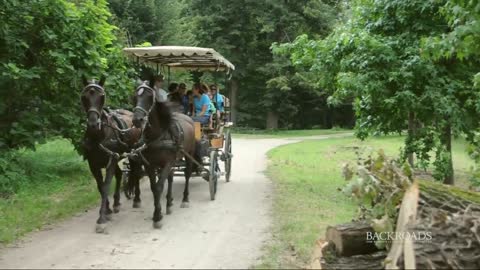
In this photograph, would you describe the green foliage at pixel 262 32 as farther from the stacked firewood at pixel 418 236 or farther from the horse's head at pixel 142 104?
the stacked firewood at pixel 418 236

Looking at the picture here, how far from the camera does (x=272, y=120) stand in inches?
1711

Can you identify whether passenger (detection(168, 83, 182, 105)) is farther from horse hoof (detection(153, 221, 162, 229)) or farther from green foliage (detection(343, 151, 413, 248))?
green foliage (detection(343, 151, 413, 248))

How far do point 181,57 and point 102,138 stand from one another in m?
4.32

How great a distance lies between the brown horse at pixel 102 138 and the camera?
8258 millimetres

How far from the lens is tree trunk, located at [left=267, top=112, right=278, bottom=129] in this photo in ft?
142

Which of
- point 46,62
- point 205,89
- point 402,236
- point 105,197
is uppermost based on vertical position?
point 46,62

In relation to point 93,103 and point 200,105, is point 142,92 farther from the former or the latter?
point 200,105

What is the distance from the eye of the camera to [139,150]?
8.99m

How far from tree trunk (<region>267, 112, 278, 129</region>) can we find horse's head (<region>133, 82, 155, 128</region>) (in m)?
34.5

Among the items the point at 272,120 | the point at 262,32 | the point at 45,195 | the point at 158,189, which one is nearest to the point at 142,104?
the point at 158,189

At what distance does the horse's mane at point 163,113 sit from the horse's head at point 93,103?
1.16 meters

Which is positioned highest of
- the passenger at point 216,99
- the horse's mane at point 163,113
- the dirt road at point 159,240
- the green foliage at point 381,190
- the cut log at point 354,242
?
the passenger at point 216,99

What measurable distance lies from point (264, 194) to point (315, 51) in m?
3.39

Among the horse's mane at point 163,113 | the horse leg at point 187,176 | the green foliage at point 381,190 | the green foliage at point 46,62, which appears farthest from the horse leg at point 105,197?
the green foliage at point 381,190
